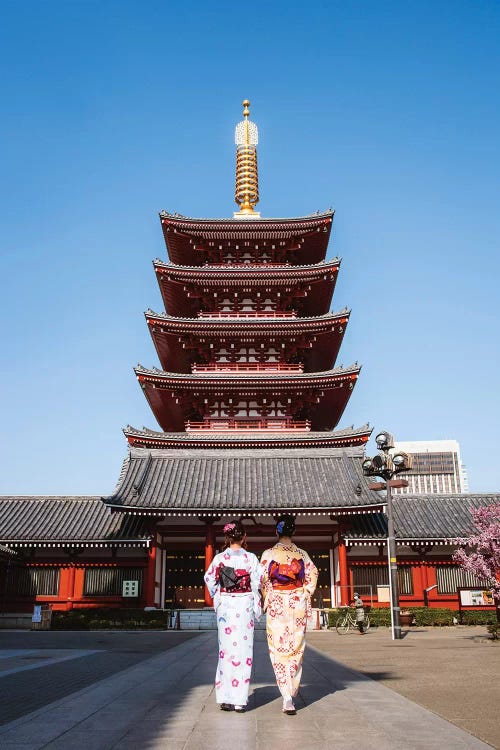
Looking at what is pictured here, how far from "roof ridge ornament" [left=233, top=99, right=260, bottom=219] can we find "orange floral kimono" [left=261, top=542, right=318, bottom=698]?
1232 inches

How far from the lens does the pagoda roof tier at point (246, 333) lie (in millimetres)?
31828

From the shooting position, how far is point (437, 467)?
17100 cm

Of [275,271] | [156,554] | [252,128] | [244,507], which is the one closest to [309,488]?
[244,507]

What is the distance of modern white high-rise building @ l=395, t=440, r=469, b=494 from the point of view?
6644 inches

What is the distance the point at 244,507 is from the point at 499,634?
10859 millimetres

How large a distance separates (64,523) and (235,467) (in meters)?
7.80

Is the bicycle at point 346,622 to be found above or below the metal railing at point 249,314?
below

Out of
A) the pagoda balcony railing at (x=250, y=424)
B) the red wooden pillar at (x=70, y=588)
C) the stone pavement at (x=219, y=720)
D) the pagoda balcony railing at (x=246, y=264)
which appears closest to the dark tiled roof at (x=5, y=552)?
the red wooden pillar at (x=70, y=588)

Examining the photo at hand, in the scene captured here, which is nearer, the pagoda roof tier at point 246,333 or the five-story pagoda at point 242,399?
the five-story pagoda at point 242,399

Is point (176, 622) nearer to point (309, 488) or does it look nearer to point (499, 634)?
point (309, 488)

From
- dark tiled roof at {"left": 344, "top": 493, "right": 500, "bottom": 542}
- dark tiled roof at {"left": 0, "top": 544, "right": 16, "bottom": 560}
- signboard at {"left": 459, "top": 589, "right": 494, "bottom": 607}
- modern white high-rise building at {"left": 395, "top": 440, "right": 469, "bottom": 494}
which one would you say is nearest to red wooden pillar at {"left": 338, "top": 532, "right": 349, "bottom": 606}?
dark tiled roof at {"left": 344, "top": 493, "right": 500, "bottom": 542}

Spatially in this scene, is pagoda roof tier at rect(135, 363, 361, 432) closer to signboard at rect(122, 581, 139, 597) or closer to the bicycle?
signboard at rect(122, 581, 139, 597)

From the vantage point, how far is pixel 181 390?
103 ft

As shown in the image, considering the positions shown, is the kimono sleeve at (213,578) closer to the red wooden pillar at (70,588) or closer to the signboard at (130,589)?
the signboard at (130,589)
